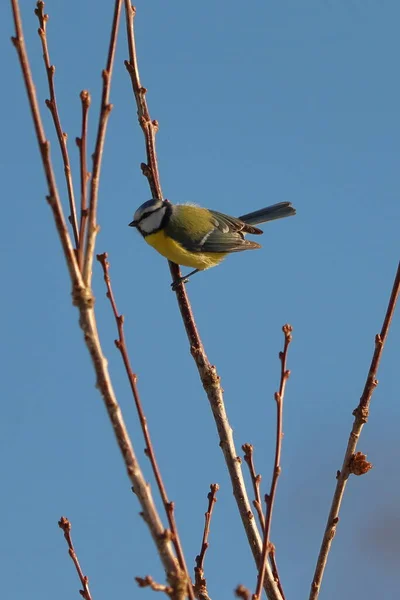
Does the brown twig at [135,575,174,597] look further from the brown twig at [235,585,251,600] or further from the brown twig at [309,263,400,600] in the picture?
the brown twig at [309,263,400,600]

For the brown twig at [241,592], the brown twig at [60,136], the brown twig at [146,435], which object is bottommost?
the brown twig at [241,592]

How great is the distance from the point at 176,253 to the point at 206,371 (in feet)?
5.73

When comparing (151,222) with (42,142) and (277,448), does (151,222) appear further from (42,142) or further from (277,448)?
(42,142)

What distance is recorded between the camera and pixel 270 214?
16.9ft

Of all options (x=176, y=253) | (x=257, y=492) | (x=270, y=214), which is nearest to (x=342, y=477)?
(x=257, y=492)

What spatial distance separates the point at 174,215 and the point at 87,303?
3150mm

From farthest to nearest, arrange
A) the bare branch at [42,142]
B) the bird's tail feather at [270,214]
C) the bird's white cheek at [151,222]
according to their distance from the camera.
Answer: the bird's tail feather at [270,214] → the bird's white cheek at [151,222] → the bare branch at [42,142]

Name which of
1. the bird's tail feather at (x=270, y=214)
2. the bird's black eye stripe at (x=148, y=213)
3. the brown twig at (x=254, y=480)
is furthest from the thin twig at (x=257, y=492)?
the bird's tail feather at (x=270, y=214)

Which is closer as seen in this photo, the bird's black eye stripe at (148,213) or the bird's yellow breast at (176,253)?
the bird's black eye stripe at (148,213)

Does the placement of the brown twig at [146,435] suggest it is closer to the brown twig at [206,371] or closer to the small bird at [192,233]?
the brown twig at [206,371]

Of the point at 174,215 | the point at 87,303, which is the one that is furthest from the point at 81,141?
the point at 174,215

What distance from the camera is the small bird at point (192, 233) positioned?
4.41 m

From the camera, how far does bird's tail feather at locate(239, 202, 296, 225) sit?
203 inches

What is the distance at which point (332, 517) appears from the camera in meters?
2.22
